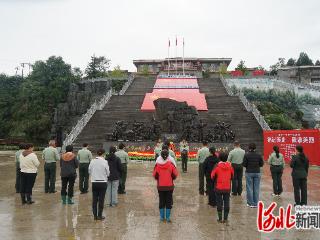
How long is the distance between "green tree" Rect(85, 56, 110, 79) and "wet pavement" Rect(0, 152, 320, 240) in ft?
184

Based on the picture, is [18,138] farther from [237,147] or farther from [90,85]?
[237,147]

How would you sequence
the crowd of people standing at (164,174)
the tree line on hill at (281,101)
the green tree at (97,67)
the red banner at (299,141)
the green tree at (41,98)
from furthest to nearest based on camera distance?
the green tree at (97,67) → the tree line on hill at (281,101) → the green tree at (41,98) → the red banner at (299,141) → the crowd of people standing at (164,174)

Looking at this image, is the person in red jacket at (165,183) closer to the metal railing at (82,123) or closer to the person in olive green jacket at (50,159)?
the person in olive green jacket at (50,159)

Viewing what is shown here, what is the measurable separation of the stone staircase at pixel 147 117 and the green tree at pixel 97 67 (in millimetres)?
27704

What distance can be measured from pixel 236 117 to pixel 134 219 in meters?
26.4

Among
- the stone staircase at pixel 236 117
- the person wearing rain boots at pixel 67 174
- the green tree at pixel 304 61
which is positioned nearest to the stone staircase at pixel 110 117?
the stone staircase at pixel 236 117

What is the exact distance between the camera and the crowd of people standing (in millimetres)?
7996

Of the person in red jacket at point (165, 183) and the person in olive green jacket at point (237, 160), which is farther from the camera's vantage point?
the person in olive green jacket at point (237, 160)

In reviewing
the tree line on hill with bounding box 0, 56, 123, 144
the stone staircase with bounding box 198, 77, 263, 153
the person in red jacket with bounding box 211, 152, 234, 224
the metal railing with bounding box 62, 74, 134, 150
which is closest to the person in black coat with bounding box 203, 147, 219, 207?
the person in red jacket with bounding box 211, 152, 234, 224

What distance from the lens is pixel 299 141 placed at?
2089 cm

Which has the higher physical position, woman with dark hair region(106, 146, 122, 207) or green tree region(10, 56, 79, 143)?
green tree region(10, 56, 79, 143)

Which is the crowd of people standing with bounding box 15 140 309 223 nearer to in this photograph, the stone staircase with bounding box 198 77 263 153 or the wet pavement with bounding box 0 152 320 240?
the wet pavement with bounding box 0 152 320 240

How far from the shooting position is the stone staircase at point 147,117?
29.9 meters

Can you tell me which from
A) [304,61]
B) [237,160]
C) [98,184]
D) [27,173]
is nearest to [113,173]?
[98,184]
